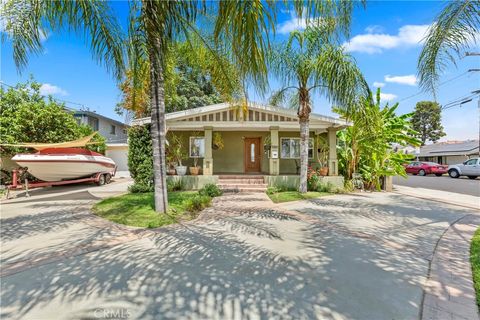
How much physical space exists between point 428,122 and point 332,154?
153 ft

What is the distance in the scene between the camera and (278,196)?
1052 centimetres

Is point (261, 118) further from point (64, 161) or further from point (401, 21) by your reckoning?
point (64, 161)

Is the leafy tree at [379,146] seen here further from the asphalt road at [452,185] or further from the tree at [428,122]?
the tree at [428,122]

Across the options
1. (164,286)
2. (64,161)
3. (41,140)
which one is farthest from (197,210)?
(41,140)

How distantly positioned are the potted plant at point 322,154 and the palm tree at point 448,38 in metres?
7.32

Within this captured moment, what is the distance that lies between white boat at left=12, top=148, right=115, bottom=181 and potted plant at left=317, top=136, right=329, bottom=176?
1319cm

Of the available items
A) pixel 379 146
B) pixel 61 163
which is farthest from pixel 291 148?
pixel 61 163

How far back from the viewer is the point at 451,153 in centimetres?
3164

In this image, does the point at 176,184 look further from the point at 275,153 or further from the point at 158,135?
the point at 158,135

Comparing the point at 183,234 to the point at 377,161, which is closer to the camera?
the point at 183,234

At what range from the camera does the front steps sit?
12.0m

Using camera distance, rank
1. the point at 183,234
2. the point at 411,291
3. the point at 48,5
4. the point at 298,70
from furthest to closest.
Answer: the point at 298,70, the point at 183,234, the point at 48,5, the point at 411,291

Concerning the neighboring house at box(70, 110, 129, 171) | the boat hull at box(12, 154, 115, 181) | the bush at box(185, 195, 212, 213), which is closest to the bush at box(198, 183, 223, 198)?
the bush at box(185, 195, 212, 213)

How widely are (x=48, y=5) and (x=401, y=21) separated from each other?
331 inches
